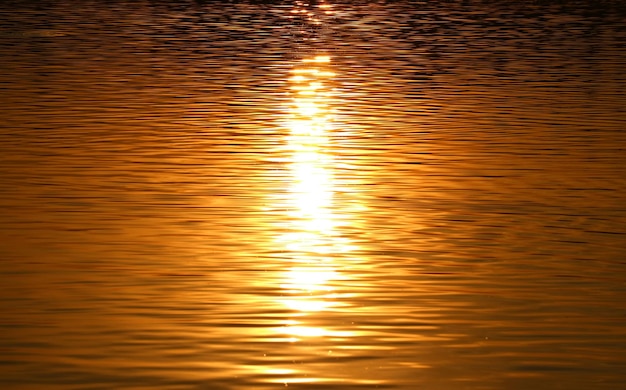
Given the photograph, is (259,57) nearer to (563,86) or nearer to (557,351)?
(563,86)

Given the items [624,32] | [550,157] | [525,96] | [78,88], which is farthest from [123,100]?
[624,32]

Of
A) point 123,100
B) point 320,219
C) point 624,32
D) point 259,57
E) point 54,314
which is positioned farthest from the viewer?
point 624,32

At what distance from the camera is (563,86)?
2541 cm

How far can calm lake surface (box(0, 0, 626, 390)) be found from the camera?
33.3 feet

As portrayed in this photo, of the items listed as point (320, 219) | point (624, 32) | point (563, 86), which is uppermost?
point (320, 219)

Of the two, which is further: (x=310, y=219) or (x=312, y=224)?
(x=310, y=219)

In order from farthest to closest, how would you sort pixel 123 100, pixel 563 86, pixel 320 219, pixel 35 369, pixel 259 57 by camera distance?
1. pixel 259 57
2. pixel 563 86
3. pixel 123 100
4. pixel 320 219
5. pixel 35 369

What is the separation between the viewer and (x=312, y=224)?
47.1 ft

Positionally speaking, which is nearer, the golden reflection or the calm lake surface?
the calm lake surface

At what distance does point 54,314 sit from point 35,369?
138 cm

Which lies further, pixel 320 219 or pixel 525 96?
pixel 525 96

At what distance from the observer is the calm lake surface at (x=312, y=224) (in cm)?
1015

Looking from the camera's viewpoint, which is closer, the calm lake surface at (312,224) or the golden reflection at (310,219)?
the calm lake surface at (312,224)

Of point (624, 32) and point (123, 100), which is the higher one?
point (123, 100)
